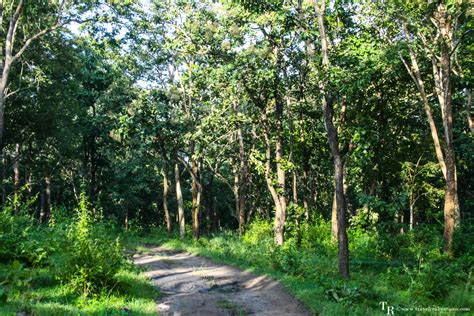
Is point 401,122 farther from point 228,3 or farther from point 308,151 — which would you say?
point 228,3

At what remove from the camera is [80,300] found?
29.3 feet

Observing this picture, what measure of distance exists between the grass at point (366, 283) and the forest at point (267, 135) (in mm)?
56

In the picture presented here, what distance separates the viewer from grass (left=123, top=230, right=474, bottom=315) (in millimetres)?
9539

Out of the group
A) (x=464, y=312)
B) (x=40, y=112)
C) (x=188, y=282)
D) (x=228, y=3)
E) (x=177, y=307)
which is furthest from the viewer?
(x=40, y=112)

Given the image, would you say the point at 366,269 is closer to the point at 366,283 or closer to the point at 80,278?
the point at 366,283

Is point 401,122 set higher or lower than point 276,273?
higher

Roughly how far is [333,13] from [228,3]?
13.3ft

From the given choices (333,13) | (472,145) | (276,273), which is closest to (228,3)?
(333,13)

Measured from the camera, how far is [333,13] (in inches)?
558

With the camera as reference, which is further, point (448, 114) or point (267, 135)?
point (267, 135)

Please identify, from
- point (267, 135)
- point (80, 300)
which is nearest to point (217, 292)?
point (80, 300)

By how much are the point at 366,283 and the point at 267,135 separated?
10.9 metres

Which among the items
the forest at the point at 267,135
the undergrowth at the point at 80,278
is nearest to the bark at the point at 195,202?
the forest at the point at 267,135

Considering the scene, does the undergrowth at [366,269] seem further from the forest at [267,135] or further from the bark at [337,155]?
the bark at [337,155]
